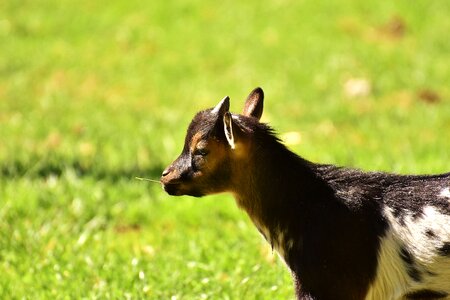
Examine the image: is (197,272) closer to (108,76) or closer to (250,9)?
(108,76)

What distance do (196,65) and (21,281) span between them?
6.39 metres

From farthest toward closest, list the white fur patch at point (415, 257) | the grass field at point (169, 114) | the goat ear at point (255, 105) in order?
the grass field at point (169, 114), the goat ear at point (255, 105), the white fur patch at point (415, 257)

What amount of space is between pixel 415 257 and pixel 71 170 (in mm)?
4365

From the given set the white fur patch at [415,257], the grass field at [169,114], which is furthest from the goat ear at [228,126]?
the grass field at [169,114]

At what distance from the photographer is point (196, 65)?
1199 centimetres

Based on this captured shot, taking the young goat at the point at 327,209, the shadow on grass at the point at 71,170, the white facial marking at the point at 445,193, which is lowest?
the shadow on grass at the point at 71,170

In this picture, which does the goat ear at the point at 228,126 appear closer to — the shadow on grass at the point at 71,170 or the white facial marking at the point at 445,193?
the white facial marking at the point at 445,193

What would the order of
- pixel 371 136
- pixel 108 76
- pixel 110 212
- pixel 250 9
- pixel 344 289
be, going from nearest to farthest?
pixel 344 289 → pixel 110 212 → pixel 371 136 → pixel 108 76 → pixel 250 9

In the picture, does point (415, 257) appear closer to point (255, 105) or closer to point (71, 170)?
point (255, 105)

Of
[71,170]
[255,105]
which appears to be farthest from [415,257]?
[71,170]

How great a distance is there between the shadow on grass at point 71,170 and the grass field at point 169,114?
0.02 m

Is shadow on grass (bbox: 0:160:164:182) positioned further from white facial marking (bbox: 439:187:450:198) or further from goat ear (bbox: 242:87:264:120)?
white facial marking (bbox: 439:187:450:198)

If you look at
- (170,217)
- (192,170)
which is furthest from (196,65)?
(192,170)

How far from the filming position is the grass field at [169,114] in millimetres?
6238
